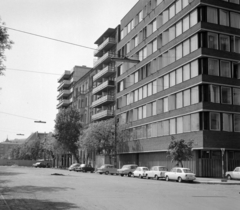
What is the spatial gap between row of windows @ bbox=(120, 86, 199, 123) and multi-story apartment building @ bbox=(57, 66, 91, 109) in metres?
40.5

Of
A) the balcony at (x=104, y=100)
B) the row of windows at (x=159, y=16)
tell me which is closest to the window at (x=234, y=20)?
the row of windows at (x=159, y=16)

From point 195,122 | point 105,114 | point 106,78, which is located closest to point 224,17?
point 195,122

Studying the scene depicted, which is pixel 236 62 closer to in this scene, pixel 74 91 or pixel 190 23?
pixel 190 23

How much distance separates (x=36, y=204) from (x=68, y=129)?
6029cm

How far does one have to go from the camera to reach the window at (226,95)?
134 ft

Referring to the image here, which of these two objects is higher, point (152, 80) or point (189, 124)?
point (152, 80)

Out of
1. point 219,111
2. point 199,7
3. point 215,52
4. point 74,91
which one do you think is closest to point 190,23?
point 199,7

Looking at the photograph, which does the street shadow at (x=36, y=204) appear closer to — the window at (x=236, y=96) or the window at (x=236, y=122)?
the window at (x=236, y=122)

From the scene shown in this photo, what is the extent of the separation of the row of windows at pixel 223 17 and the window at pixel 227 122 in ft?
36.3

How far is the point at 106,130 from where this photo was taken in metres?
55.2

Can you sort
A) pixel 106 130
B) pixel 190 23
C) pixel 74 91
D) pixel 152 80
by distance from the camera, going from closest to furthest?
pixel 190 23, pixel 152 80, pixel 106 130, pixel 74 91

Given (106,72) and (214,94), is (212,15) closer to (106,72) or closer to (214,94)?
(214,94)

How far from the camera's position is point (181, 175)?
31500 millimetres

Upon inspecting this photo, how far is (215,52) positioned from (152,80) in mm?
12536
